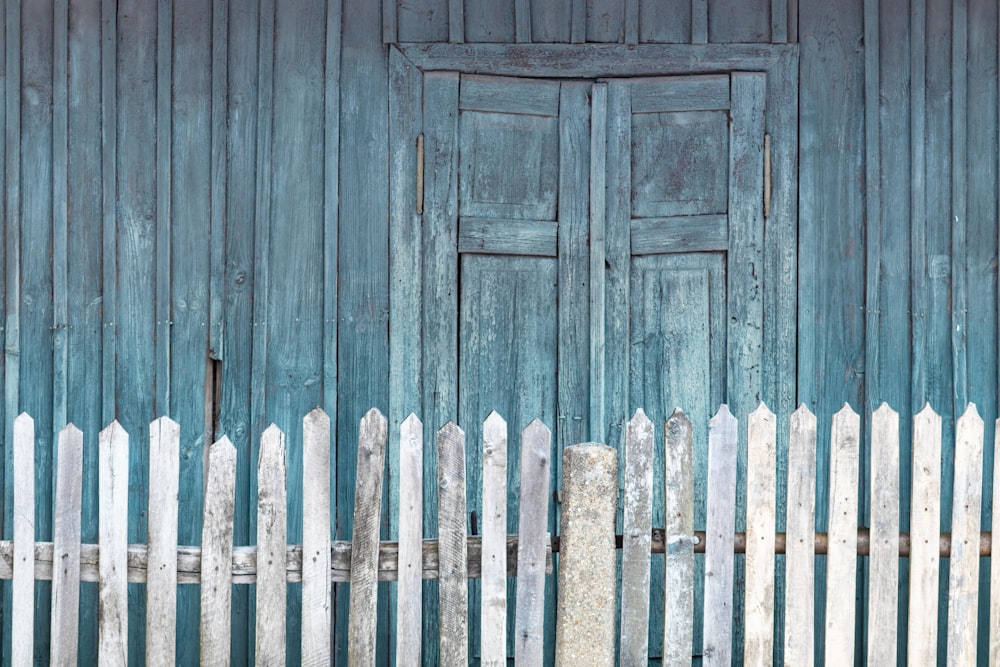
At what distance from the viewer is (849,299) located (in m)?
5.29

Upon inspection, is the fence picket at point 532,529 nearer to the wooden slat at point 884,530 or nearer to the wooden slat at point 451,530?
the wooden slat at point 451,530

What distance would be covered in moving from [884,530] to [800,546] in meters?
0.30

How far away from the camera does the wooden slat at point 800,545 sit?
398 centimetres

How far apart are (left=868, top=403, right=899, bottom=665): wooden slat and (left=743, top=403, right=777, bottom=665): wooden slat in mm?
363

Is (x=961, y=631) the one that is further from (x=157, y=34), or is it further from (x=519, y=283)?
(x=157, y=34)

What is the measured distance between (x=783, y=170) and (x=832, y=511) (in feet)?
6.31

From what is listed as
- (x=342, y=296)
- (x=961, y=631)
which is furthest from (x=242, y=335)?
(x=961, y=631)

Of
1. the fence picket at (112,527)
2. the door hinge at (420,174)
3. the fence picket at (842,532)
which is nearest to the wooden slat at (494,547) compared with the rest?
the fence picket at (842,532)

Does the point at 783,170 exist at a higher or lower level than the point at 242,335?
higher

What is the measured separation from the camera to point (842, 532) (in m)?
3.99

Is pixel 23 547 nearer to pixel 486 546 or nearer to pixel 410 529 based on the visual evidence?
pixel 410 529

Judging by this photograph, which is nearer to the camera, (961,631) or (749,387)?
(961,631)

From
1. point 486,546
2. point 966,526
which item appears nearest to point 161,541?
point 486,546

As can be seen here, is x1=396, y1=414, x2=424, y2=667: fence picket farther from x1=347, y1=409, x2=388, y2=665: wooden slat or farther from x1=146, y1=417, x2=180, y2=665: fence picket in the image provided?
x1=146, y1=417, x2=180, y2=665: fence picket
